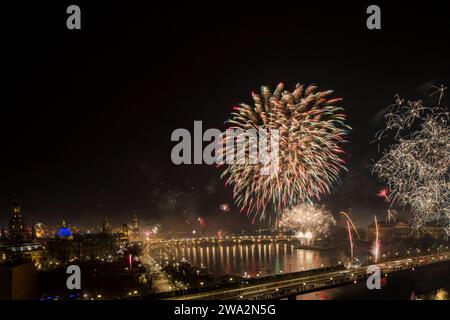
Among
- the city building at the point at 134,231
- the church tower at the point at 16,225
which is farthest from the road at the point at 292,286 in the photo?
the city building at the point at 134,231

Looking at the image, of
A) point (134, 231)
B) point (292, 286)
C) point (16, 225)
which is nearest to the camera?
point (292, 286)

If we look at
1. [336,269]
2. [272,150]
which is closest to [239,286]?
[272,150]

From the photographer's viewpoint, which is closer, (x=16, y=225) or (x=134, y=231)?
(x=16, y=225)

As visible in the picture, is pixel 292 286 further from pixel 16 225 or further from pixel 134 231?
pixel 134 231

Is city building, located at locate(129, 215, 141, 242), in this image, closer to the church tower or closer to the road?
the church tower

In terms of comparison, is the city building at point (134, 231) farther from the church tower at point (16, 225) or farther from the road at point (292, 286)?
the road at point (292, 286)

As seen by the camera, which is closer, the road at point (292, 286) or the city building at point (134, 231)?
the road at point (292, 286)

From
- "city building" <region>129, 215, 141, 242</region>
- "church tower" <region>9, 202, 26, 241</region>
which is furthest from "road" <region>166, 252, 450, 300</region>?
"city building" <region>129, 215, 141, 242</region>

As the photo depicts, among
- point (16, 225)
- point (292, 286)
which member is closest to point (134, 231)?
point (16, 225)
